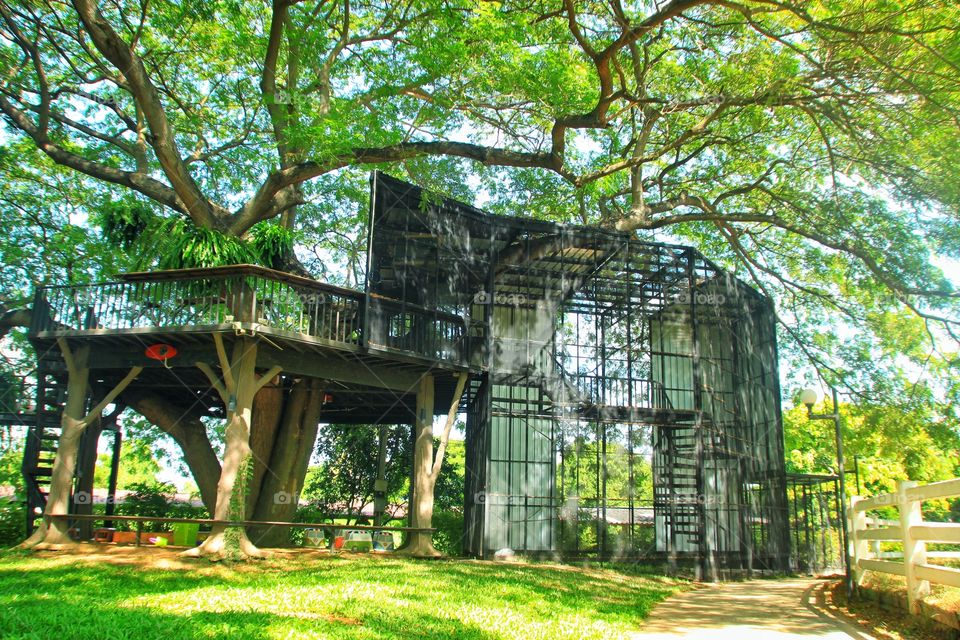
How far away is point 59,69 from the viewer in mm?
19812

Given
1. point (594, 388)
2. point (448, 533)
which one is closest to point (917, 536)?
point (594, 388)

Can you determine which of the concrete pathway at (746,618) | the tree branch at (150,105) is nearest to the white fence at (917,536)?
the concrete pathway at (746,618)

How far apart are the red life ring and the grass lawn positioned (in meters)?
3.63

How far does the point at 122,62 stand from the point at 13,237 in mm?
9836

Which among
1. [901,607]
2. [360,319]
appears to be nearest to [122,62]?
[360,319]

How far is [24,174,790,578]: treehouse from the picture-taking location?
14.7 meters

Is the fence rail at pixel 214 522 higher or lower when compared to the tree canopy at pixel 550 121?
lower

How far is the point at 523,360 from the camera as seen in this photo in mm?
19297

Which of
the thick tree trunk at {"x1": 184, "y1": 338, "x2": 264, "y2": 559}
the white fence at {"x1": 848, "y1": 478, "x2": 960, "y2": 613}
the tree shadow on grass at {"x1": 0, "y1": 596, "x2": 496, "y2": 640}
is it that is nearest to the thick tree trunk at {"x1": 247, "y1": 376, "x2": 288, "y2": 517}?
the thick tree trunk at {"x1": 184, "y1": 338, "x2": 264, "y2": 559}

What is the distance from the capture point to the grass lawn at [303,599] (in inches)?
289

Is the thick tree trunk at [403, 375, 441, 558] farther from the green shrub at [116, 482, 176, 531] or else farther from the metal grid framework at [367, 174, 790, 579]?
the green shrub at [116, 482, 176, 531]

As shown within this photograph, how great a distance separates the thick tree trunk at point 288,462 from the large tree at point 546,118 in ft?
0.31

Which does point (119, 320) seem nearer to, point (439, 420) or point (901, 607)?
point (439, 420)

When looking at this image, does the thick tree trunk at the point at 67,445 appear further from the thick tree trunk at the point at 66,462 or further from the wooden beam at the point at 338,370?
the wooden beam at the point at 338,370
